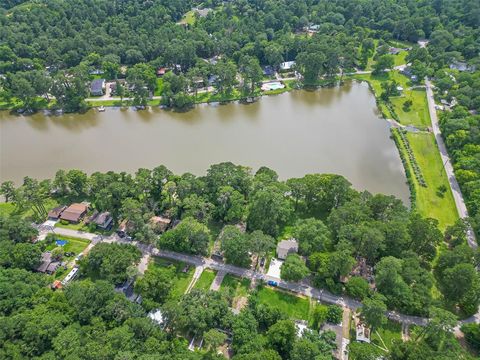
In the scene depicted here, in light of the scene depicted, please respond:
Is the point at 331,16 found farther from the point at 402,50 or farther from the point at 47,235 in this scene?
the point at 47,235

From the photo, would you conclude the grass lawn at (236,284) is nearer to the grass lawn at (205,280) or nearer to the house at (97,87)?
the grass lawn at (205,280)

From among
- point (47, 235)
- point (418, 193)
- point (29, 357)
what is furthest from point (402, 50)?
point (29, 357)

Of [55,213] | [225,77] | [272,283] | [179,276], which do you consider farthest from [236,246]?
[225,77]

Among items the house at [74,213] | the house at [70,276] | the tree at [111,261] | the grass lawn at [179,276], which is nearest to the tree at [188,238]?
the grass lawn at [179,276]

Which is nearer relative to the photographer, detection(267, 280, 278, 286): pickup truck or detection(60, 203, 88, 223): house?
detection(267, 280, 278, 286): pickup truck

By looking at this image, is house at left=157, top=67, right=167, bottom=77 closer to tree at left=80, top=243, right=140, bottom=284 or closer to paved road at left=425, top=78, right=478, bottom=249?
tree at left=80, top=243, right=140, bottom=284

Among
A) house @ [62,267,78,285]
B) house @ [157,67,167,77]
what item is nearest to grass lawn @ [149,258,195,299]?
house @ [62,267,78,285]

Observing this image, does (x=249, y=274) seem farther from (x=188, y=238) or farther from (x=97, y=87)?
(x=97, y=87)
